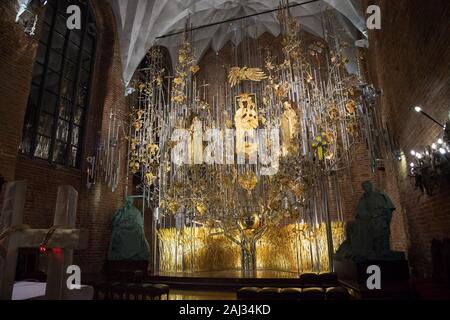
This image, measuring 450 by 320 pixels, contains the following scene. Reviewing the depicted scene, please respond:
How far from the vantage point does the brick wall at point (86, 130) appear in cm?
687

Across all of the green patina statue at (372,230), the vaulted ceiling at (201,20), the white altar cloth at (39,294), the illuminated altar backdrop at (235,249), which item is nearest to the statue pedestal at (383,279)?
the green patina statue at (372,230)

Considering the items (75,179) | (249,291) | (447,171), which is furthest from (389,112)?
(75,179)

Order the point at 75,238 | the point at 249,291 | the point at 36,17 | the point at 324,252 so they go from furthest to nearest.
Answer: the point at 324,252, the point at 36,17, the point at 249,291, the point at 75,238

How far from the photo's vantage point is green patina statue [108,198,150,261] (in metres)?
9.51

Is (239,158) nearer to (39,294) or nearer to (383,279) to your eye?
(383,279)

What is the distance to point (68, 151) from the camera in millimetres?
9758

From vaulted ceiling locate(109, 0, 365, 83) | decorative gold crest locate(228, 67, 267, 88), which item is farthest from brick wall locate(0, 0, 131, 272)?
decorative gold crest locate(228, 67, 267, 88)

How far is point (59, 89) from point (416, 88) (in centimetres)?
979

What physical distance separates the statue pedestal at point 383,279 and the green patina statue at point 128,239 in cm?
591

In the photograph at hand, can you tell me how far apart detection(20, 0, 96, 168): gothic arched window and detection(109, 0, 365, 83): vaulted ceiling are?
57.3 inches

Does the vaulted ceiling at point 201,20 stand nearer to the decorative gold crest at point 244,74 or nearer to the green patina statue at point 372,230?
the decorative gold crest at point 244,74

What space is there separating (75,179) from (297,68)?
8153mm

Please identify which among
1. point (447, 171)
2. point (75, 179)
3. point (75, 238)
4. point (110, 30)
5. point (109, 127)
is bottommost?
point (75, 238)
